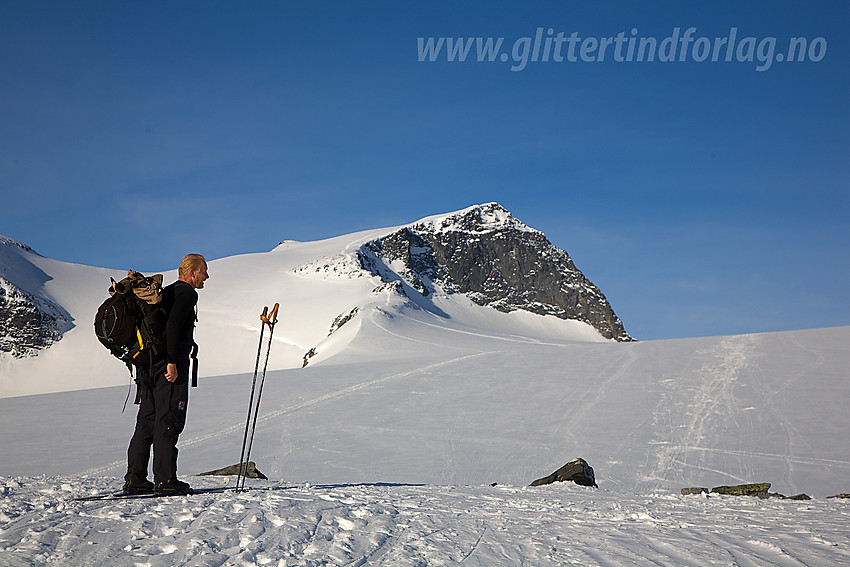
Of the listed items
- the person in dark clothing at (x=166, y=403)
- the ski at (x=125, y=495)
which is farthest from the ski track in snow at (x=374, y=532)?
the person in dark clothing at (x=166, y=403)

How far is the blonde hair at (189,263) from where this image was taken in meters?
5.95

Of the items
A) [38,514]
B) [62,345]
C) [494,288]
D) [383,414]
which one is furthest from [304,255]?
[38,514]

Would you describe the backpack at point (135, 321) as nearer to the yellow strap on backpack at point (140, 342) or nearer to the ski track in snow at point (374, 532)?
the yellow strap on backpack at point (140, 342)

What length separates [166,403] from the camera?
5.67 meters

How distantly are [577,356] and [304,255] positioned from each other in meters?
77.0

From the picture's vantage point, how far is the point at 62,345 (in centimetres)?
7038

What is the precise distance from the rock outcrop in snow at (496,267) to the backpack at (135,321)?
415 ft

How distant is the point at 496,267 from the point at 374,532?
15649cm

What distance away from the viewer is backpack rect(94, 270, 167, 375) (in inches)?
217

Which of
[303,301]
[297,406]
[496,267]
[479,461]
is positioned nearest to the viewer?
[479,461]

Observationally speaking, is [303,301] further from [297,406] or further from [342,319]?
[297,406]

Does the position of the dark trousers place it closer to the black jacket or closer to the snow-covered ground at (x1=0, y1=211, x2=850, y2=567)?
the black jacket

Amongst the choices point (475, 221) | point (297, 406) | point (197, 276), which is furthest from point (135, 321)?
point (475, 221)

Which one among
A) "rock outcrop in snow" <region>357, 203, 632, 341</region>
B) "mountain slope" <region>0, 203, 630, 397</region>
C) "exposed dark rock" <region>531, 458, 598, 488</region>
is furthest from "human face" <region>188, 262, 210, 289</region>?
"rock outcrop in snow" <region>357, 203, 632, 341</region>
